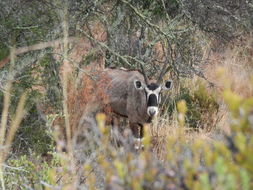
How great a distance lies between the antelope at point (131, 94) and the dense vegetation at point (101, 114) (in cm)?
33

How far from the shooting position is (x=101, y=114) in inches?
91.3

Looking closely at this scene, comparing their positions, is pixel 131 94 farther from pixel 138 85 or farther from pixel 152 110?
pixel 152 110

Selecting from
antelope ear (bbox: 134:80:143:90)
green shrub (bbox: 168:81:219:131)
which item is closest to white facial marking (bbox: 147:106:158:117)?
antelope ear (bbox: 134:80:143:90)

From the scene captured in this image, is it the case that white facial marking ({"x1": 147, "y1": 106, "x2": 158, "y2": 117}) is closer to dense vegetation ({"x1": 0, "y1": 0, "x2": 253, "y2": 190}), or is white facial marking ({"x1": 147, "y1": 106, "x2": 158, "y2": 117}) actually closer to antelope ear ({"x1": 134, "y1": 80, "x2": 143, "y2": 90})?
dense vegetation ({"x1": 0, "y1": 0, "x2": 253, "y2": 190})

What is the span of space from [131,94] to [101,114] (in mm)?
7872

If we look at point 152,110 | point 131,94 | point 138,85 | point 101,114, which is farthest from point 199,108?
point 101,114

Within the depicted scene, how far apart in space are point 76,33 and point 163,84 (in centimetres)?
246

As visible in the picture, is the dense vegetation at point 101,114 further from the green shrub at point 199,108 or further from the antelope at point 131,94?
the antelope at point 131,94

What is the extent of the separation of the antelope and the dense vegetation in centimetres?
33

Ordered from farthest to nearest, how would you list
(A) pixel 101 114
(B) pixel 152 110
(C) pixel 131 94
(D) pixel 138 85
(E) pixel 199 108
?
(E) pixel 199 108, (C) pixel 131 94, (D) pixel 138 85, (B) pixel 152 110, (A) pixel 101 114

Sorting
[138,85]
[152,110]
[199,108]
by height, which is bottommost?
[199,108]

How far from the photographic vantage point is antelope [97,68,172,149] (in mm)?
9711

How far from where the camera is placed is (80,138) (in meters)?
9.47

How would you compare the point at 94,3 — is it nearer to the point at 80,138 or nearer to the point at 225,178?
the point at 80,138
